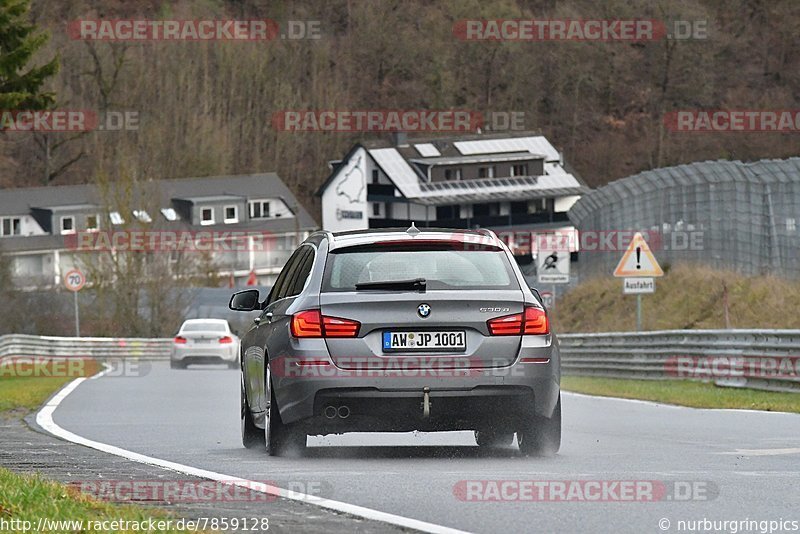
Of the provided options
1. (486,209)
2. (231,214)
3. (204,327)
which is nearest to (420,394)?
(204,327)

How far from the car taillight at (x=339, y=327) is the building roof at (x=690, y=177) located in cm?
2072

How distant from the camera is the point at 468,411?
10797 mm

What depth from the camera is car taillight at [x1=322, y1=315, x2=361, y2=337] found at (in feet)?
35.2

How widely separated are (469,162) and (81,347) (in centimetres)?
6269

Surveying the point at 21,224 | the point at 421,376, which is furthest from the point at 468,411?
the point at 21,224

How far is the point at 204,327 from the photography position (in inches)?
1654

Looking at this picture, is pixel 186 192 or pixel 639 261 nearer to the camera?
pixel 639 261

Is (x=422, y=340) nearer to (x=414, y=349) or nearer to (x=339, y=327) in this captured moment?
(x=414, y=349)

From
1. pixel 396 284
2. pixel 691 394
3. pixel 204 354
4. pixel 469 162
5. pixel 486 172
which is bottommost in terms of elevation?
pixel 204 354

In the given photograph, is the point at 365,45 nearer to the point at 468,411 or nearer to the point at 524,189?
the point at 524,189

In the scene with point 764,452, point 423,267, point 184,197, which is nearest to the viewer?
point 423,267

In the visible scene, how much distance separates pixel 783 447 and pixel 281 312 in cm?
369

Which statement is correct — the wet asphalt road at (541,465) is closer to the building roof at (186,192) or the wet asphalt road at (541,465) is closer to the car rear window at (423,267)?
the car rear window at (423,267)

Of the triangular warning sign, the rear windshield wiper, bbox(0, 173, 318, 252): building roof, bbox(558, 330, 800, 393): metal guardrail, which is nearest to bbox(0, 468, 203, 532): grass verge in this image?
the rear windshield wiper
